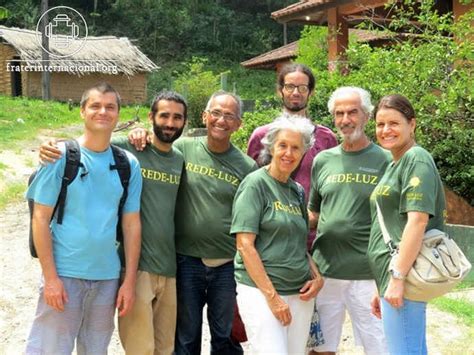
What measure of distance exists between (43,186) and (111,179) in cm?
36

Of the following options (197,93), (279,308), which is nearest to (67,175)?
(279,308)

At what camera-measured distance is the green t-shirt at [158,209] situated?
3.59 m

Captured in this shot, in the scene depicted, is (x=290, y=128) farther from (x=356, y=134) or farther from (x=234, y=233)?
(x=234, y=233)

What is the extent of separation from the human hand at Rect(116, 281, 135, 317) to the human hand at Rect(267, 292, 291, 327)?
0.79 meters

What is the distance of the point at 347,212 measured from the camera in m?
3.49

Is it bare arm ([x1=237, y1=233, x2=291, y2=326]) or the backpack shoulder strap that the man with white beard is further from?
the backpack shoulder strap

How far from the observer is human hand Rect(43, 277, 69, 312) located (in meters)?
3.12

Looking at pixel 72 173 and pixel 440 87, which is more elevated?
pixel 440 87

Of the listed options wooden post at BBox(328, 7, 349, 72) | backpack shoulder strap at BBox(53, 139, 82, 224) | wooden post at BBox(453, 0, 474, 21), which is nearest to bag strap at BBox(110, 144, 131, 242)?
backpack shoulder strap at BBox(53, 139, 82, 224)

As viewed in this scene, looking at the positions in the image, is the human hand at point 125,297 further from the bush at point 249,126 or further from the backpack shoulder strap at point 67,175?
the bush at point 249,126

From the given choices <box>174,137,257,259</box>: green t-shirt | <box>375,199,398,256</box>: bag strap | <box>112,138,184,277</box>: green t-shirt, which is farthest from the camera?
<box>174,137,257,259</box>: green t-shirt

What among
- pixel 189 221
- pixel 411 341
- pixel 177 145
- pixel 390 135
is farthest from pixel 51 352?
pixel 390 135

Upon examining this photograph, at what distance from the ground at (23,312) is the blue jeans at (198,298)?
1077mm

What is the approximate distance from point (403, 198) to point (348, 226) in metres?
0.61
